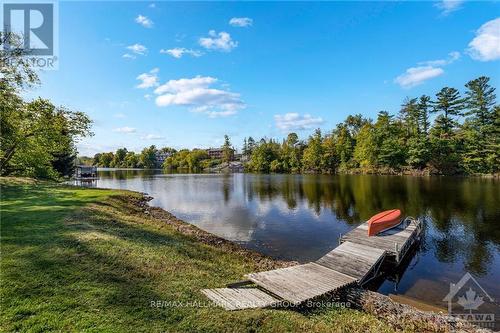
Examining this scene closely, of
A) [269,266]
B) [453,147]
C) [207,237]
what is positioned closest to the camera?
[269,266]

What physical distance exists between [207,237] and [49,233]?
8532 millimetres

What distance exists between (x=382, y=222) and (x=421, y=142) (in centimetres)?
5919

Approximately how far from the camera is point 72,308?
21.1 ft

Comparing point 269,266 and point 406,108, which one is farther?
point 406,108

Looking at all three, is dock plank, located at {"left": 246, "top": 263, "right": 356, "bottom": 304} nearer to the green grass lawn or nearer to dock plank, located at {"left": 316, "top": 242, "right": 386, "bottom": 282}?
dock plank, located at {"left": 316, "top": 242, "right": 386, "bottom": 282}

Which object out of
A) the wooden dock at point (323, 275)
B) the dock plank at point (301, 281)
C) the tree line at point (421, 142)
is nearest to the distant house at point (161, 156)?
the tree line at point (421, 142)

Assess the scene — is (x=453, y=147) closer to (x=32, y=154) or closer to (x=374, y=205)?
(x=374, y=205)

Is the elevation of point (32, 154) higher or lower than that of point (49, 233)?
higher

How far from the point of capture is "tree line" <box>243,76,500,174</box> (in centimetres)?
5864

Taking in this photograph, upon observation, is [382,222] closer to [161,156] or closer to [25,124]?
[25,124]

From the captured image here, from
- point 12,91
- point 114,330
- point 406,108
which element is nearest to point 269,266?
point 114,330

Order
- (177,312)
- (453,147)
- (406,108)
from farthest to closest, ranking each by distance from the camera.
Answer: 1. (406,108)
2. (453,147)
3. (177,312)

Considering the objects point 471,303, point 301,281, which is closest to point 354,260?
point 301,281

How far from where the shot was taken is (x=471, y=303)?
10648mm
